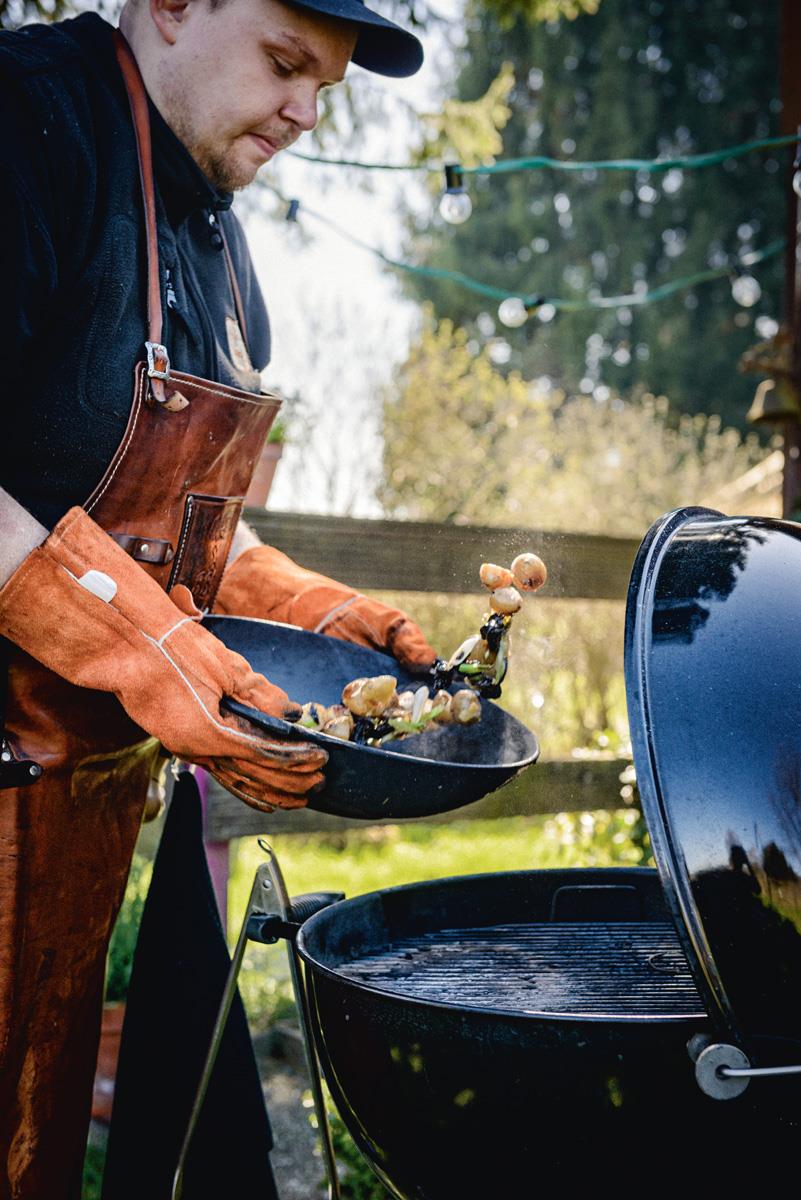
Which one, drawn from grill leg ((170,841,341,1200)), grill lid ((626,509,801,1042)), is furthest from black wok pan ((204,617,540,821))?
grill lid ((626,509,801,1042))

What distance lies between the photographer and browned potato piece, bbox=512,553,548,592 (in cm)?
165

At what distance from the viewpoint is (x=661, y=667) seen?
1.12m

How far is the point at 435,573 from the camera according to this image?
2.99 meters

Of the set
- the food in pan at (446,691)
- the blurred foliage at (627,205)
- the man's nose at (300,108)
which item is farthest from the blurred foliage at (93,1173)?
the blurred foliage at (627,205)

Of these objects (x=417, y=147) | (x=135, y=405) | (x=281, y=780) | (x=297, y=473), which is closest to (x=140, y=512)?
(x=135, y=405)

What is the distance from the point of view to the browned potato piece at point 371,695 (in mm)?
1495

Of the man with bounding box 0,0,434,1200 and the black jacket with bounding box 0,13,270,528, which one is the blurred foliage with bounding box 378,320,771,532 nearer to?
the man with bounding box 0,0,434,1200

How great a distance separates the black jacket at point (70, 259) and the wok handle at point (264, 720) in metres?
0.43

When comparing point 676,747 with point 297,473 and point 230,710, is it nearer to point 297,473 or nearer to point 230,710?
point 230,710

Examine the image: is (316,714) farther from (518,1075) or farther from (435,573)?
(435,573)

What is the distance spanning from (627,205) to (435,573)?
17.2m

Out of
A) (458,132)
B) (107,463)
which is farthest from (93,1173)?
(458,132)

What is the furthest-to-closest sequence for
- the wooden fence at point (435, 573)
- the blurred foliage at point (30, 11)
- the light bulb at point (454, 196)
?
the blurred foliage at point (30, 11)
the light bulb at point (454, 196)
the wooden fence at point (435, 573)

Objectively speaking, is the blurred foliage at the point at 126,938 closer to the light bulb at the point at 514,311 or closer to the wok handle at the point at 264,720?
the wok handle at the point at 264,720
